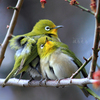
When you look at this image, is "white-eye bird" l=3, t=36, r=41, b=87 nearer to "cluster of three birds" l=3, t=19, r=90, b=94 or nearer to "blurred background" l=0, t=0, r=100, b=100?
"cluster of three birds" l=3, t=19, r=90, b=94

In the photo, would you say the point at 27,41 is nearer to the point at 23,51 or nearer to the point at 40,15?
the point at 23,51

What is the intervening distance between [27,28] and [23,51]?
9.47 feet

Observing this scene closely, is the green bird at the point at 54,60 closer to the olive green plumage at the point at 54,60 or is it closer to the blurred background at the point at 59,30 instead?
the olive green plumage at the point at 54,60

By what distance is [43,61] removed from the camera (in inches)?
77.5

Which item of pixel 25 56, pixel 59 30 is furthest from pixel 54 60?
pixel 59 30

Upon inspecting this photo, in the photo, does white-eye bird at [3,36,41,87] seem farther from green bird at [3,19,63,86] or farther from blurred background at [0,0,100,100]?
blurred background at [0,0,100,100]

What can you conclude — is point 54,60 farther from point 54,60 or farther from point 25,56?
point 25,56

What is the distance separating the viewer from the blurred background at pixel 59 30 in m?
4.34

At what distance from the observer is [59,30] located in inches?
199

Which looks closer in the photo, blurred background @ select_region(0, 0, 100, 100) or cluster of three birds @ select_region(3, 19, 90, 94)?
cluster of three birds @ select_region(3, 19, 90, 94)

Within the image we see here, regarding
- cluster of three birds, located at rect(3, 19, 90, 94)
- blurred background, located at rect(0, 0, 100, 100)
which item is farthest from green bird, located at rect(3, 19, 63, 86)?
blurred background, located at rect(0, 0, 100, 100)

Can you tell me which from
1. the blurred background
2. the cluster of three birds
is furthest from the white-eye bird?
the blurred background

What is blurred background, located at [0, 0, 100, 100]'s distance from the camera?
434cm

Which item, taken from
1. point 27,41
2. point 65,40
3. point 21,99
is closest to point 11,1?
point 65,40
